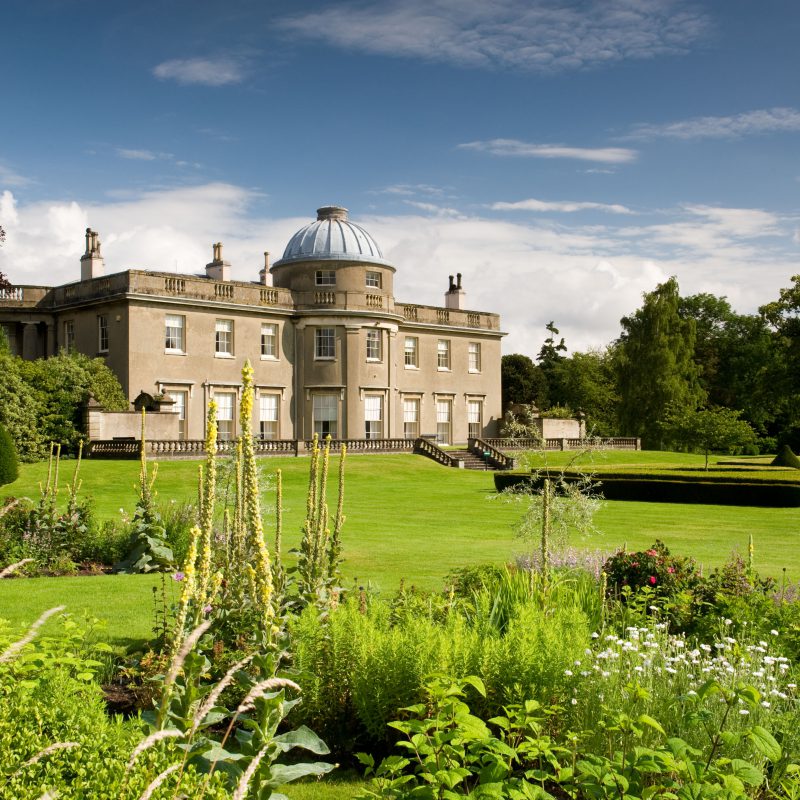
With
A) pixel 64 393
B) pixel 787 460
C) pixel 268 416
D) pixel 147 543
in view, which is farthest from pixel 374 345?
pixel 147 543

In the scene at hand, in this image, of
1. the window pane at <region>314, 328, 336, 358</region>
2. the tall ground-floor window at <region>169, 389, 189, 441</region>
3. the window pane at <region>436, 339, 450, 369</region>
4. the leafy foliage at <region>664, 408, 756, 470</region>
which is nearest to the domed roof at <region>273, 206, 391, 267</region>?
the window pane at <region>314, 328, 336, 358</region>

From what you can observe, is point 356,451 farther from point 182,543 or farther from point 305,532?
point 305,532

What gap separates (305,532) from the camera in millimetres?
7344

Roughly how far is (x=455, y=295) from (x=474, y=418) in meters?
7.00

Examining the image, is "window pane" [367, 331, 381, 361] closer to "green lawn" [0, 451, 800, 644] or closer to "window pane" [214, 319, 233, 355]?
"window pane" [214, 319, 233, 355]

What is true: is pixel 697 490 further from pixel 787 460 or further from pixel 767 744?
pixel 767 744

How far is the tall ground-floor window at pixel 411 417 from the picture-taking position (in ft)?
147

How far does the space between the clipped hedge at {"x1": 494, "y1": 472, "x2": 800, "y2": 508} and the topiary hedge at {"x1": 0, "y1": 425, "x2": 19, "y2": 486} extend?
1378 centimetres

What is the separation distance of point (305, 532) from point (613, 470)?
2247 cm

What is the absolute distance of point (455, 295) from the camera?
49.4 m

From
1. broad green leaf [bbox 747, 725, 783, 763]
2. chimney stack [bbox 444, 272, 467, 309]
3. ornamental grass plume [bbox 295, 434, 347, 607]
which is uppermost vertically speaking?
chimney stack [bbox 444, 272, 467, 309]

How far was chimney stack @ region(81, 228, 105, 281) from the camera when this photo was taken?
131ft

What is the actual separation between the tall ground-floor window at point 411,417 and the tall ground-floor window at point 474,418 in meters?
3.88

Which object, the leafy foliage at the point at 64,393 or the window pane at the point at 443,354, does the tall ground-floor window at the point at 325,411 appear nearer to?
the window pane at the point at 443,354
